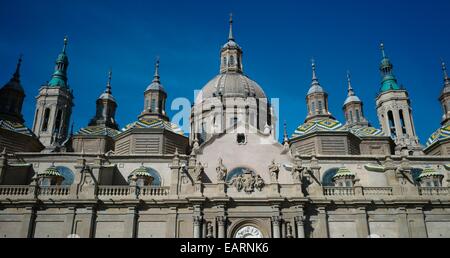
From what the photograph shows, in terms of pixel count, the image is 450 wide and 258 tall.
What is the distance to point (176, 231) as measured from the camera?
32.3m

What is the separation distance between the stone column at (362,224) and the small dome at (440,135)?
18.6 m

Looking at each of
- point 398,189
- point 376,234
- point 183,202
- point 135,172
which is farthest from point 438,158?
point 135,172

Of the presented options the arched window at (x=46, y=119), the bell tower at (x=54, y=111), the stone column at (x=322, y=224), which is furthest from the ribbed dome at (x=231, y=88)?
the stone column at (x=322, y=224)

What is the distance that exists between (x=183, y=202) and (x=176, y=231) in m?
2.18

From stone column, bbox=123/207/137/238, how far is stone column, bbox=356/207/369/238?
657 inches

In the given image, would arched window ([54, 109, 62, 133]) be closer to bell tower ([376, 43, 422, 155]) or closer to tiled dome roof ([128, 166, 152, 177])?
tiled dome roof ([128, 166, 152, 177])

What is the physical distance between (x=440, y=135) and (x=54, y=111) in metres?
47.3

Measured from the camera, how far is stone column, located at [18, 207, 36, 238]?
3178 cm

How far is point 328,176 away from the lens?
3997 cm

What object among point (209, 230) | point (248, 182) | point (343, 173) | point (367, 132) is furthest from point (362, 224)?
point (367, 132)

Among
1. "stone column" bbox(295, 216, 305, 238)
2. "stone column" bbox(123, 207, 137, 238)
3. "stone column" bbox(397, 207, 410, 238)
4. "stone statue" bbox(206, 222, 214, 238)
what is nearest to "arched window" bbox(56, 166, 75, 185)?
"stone column" bbox(123, 207, 137, 238)

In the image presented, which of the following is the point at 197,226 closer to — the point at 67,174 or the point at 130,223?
the point at 130,223

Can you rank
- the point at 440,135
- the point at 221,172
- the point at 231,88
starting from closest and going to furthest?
the point at 221,172 < the point at 440,135 < the point at 231,88

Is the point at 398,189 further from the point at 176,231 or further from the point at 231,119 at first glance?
the point at 231,119
